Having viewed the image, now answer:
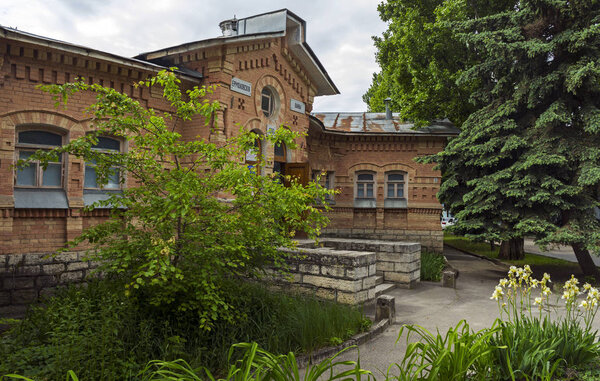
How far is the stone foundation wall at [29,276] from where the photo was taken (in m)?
7.83

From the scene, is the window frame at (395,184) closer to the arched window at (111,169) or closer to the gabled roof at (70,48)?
the gabled roof at (70,48)

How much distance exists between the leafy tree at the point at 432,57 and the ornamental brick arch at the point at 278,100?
306 inches

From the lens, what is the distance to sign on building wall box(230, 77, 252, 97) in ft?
35.3

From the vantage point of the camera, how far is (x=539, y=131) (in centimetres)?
1266

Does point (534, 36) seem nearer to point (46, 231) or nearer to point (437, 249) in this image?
point (437, 249)

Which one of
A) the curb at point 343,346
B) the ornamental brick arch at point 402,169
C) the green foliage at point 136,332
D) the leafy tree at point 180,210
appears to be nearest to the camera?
the green foliage at point 136,332

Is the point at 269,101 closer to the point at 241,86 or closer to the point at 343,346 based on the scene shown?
the point at 241,86

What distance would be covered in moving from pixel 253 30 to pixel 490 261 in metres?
13.5

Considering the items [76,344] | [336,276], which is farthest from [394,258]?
[76,344]

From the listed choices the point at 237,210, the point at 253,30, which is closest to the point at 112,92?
the point at 237,210

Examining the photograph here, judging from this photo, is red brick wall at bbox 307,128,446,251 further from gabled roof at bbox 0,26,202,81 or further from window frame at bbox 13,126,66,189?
window frame at bbox 13,126,66,189

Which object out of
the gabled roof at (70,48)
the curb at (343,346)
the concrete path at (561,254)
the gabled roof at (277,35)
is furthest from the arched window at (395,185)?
the curb at (343,346)

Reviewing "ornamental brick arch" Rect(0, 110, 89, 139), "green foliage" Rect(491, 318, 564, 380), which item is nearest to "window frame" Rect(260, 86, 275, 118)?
"ornamental brick arch" Rect(0, 110, 89, 139)

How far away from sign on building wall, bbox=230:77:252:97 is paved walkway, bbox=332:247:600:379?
6.74 metres
